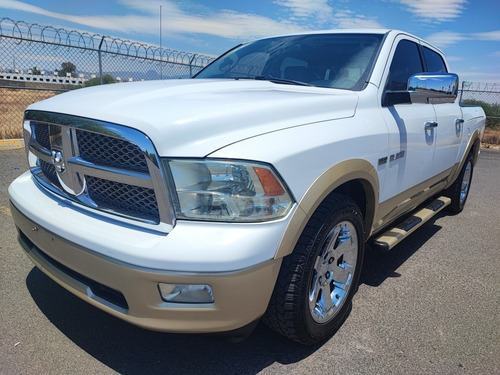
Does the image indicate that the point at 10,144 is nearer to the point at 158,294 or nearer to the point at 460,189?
the point at 158,294

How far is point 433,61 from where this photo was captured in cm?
436

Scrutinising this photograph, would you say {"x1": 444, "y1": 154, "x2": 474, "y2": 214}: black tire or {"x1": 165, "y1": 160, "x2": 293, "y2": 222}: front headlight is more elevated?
{"x1": 165, "y1": 160, "x2": 293, "y2": 222}: front headlight

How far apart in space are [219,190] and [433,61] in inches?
138

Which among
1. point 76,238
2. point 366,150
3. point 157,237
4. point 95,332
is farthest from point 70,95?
point 366,150

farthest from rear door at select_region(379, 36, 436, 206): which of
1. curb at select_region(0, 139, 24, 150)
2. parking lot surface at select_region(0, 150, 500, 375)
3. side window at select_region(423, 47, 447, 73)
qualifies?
curb at select_region(0, 139, 24, 150)

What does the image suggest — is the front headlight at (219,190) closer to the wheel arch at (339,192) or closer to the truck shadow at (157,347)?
the wheel arch at (339,192)

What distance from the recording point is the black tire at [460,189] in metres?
5.14

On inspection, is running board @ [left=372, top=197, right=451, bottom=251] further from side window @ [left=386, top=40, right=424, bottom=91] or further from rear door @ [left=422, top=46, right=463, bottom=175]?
side window @ [left=386, top=40, right=424, bottom=91]

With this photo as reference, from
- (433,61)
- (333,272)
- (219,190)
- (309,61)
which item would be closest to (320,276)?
(333,272)

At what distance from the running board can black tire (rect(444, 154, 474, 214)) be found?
844 millimetres

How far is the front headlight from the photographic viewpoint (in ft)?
6.02

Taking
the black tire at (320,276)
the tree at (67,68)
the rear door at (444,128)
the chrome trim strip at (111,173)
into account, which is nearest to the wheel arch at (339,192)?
the black tire at (320,276)

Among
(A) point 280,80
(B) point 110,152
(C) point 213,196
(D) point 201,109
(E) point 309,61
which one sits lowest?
(C) point 213,196

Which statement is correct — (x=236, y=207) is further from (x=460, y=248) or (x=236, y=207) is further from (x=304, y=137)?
(x=460, y=248)
